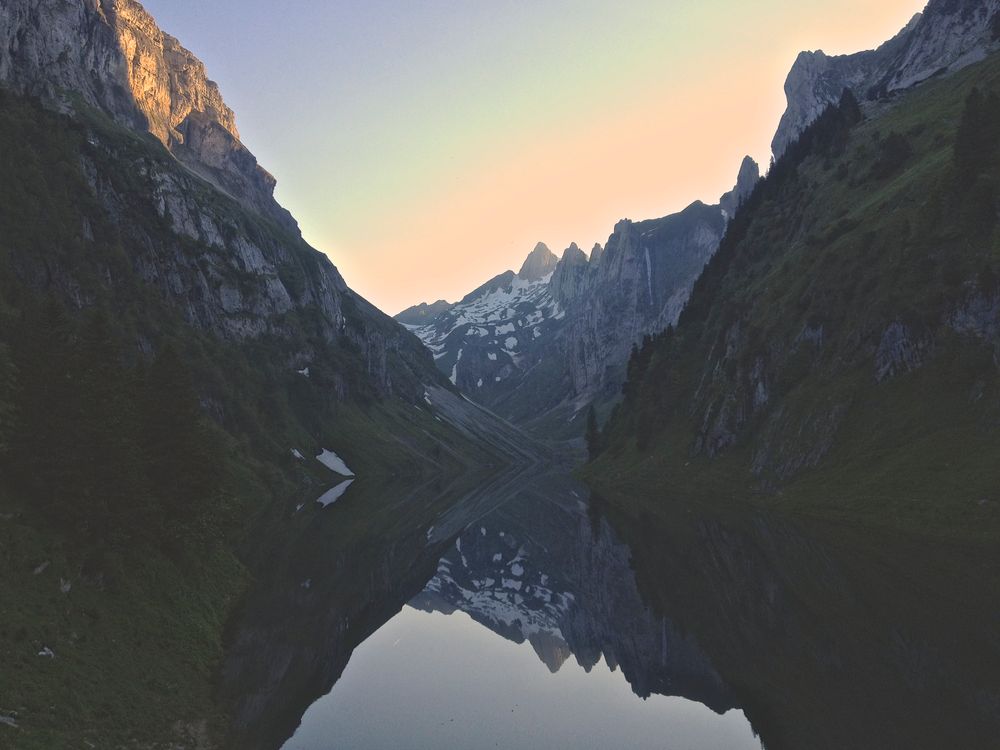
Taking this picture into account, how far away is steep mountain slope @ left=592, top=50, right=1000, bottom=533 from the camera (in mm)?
59656

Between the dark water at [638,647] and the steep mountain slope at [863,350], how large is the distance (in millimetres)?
12042

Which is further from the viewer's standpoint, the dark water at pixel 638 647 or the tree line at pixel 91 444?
the tree line at pixel 91 444

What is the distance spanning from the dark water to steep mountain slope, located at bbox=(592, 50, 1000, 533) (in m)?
12.0

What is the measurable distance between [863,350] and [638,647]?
194 feet

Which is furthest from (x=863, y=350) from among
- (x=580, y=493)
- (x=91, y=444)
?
(x=91, y=444)

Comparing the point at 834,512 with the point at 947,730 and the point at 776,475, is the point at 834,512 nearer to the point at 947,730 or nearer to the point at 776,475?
the point at 776,475

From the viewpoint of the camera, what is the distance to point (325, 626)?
38.7 m

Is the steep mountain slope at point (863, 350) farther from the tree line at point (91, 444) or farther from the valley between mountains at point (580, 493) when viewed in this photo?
the tree line at point (91, 444)

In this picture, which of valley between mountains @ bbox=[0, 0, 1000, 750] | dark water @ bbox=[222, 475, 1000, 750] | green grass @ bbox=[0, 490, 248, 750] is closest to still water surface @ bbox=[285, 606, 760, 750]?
dark water @ bbox=[222, 475, 1000, 750]

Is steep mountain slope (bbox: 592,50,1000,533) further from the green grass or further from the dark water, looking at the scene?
the green grass

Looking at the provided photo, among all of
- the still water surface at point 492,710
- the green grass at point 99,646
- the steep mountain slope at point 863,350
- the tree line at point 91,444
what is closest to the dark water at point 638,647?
the still water surface at point 492,710

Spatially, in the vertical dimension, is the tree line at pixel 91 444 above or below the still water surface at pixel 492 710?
above

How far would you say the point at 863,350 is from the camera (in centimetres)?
7981

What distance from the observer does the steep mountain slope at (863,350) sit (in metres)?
59.7
